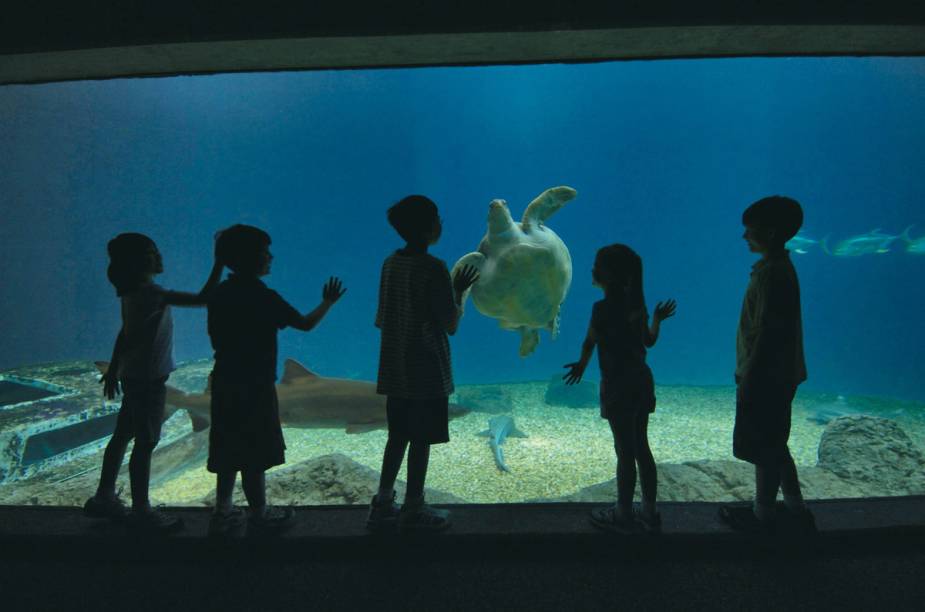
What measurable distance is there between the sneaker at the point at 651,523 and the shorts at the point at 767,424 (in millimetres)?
430

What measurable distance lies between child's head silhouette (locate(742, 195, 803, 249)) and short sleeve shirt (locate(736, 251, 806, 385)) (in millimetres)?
76

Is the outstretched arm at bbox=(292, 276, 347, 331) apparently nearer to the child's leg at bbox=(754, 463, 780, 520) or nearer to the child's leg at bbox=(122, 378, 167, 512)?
the child's leg at bbox=(122, 378, 167, 512)

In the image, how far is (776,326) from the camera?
5.67 feet

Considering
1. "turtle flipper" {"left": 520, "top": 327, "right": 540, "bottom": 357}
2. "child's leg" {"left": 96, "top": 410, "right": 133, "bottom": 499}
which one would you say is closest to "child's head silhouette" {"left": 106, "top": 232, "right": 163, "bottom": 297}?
"child's leg" {"left": 96, "top": 410, "right": 133, "bottom": 499}

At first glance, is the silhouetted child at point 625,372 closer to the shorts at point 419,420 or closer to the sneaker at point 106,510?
the shorts at point 419,420

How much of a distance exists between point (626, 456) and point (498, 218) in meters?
2.34

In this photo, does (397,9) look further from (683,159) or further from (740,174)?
(740,174)

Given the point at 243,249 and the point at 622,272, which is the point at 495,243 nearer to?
the point at 622,272

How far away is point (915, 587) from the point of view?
1451 millimetres

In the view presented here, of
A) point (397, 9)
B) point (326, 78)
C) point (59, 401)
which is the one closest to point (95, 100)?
point (326, 78)

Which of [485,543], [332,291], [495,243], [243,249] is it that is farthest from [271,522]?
[495,243]

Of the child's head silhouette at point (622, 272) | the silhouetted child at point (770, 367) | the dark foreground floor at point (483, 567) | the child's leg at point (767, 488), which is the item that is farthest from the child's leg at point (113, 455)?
the child's leg at point (767, 488)

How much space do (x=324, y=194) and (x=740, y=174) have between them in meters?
35.6

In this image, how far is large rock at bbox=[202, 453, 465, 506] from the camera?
3129 mm
